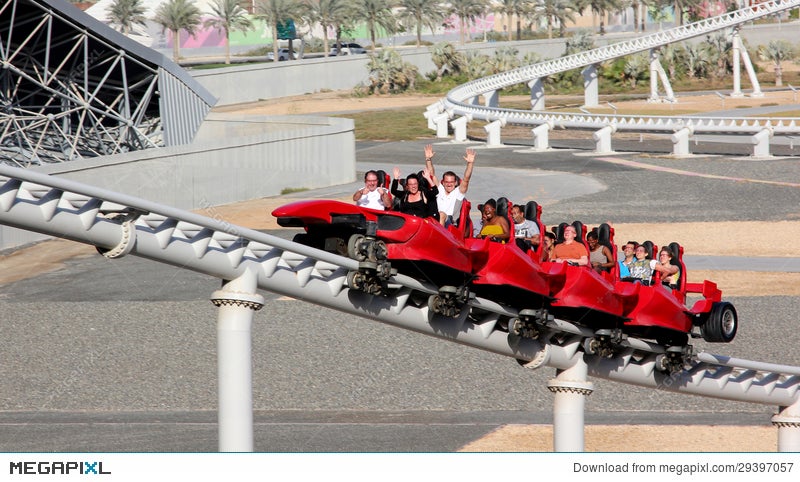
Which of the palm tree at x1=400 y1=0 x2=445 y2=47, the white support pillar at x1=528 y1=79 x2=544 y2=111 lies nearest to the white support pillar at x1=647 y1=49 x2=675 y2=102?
the white support pillar at x1=528 y1=79 x2=544 y2=111

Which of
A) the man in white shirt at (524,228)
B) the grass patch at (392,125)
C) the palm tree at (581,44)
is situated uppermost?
the palm tree at (581,44)

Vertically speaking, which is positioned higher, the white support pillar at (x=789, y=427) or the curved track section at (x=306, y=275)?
the curved track section at (x=306, y=275)

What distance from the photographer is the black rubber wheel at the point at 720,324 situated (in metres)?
17.0

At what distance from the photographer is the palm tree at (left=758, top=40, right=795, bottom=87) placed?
97.1 m

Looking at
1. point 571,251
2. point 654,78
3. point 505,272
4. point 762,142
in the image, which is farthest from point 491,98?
point 505,272

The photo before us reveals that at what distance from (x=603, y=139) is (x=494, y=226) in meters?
45.0

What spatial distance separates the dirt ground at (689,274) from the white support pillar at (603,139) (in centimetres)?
1857

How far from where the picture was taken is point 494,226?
1498cm

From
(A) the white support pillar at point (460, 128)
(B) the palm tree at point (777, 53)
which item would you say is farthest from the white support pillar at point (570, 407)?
(B) the palm tree at point (777, 53)

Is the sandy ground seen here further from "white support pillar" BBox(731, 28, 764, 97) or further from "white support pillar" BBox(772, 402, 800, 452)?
"white support pillar" BBox(731, 28, 764, 97)

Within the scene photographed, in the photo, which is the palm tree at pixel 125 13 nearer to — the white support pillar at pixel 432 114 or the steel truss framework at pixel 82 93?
the white support pillar at pixel 432 114

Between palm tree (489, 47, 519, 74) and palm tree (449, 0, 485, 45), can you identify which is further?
palm tree (449, 0, 485, 45)

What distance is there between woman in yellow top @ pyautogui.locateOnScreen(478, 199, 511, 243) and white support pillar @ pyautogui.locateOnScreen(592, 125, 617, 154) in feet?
146
